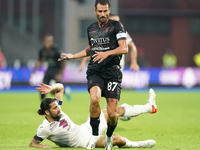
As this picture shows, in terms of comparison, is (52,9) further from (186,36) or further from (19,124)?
(19,124)

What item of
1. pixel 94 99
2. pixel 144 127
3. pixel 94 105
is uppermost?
pixel 94 99

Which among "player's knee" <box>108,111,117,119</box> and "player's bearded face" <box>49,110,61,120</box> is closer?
"player's knee" <box>108,111,117,119</box>

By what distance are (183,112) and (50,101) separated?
271 inches

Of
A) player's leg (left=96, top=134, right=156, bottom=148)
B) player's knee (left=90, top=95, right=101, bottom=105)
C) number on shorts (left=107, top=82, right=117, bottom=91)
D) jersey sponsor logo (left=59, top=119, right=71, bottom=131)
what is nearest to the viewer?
player's knee (left=90, top=95, right=101, bottom=105)

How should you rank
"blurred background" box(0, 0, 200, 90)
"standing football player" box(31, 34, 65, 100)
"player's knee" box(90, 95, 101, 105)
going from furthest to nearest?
"blurred background" box(0, 0, 200, 90) < "standing football player" box(31, 34, 65, 100) < "player's knee" box(90, 95, 101, 105)

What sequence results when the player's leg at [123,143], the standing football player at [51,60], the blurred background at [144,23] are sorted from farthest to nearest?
the blurred background at [144,23], the standing football player at [51,60], the player's leg at [123,143]

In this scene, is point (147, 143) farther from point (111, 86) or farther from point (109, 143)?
point (111, 86)

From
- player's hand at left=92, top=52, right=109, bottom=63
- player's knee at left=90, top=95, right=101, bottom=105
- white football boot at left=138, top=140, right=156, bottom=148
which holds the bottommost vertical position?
white football boot at left=138, top=140, right=156, bottom=148

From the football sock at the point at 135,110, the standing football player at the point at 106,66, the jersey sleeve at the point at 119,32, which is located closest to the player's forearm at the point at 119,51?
the standing football player at the point at 106,66

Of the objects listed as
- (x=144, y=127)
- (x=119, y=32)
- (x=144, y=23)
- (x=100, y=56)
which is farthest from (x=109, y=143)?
(x=144, y=23)

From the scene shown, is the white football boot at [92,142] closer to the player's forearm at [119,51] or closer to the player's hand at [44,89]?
the player's hand at [44,89]

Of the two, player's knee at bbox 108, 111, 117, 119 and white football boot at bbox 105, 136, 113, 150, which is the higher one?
player's knee at bbox 108, 111, 117, 119

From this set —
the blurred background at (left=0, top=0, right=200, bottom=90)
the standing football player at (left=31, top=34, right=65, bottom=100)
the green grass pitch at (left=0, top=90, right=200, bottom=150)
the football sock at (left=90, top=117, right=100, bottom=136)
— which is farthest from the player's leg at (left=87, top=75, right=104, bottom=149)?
the blurred background at (left=0, top=0, right=200, bottom=90)

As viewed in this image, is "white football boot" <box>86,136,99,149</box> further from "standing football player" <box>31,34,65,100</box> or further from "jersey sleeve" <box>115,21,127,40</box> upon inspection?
"standing football player" <box>31,34,65,100</box>
